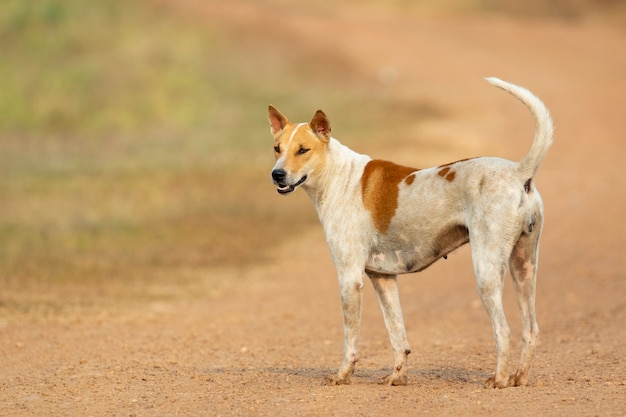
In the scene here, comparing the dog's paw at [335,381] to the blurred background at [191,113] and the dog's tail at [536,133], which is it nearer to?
the dog's tail at [536,133]

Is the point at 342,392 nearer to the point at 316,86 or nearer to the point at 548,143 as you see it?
the point at 548,143

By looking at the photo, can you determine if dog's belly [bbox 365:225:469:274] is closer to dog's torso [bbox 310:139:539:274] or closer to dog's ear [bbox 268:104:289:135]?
dog's torso [bbox 310:139:539:274]

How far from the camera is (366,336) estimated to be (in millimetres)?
10820

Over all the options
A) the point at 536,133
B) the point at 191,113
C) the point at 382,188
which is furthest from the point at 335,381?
the point at 191,113

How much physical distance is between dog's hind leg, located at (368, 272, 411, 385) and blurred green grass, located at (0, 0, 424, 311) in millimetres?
5519

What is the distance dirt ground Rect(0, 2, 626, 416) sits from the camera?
7410 mm

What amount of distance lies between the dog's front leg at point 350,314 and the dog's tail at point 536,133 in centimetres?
136

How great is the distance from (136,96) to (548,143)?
825 inches

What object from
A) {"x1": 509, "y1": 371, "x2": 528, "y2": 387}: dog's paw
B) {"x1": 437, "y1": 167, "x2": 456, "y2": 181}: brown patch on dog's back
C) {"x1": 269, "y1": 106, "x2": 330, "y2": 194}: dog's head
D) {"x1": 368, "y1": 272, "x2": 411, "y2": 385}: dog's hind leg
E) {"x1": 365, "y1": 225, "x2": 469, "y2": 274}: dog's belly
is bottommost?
{"x1": 509, "y1": 371, "x2": 528, "y2": 387}: dog's paw

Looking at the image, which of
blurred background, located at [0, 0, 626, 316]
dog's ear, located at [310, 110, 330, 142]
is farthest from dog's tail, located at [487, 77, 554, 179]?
blurred background, located at [0, 0, 626, 316]

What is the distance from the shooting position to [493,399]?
23.2 feet

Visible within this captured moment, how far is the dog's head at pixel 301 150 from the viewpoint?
309 inches

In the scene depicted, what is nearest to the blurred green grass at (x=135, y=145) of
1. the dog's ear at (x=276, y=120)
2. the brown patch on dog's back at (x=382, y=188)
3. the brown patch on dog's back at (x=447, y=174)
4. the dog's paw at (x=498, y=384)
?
the dog's ear at (x=276, y=120)

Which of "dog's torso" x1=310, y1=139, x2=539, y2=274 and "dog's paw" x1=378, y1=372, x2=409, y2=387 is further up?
"dog's torso" x1=310, y1=139, x2=539, y2=274
